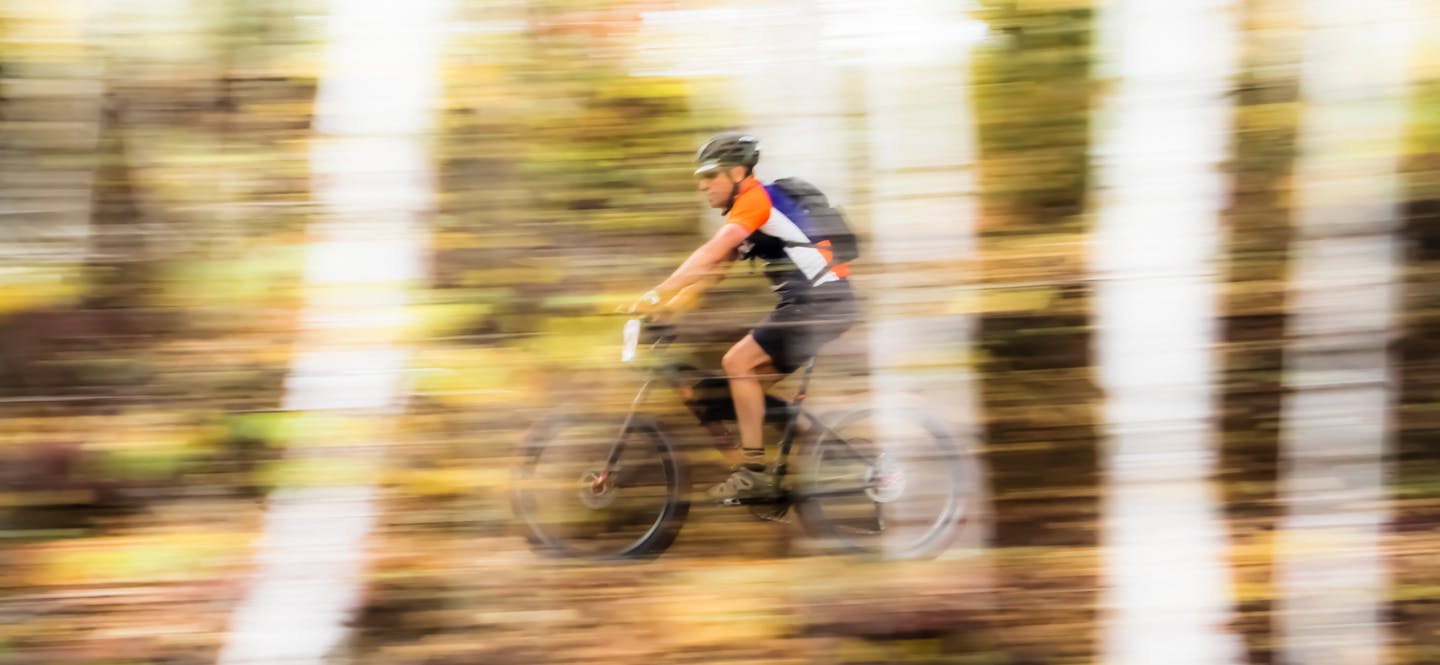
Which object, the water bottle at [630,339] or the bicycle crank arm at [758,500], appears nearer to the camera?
the water bottle at [630,339]

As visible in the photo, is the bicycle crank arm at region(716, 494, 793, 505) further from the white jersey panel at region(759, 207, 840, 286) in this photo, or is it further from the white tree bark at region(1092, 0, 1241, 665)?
the white tree bark at region(1092, 0, 1241, 665)

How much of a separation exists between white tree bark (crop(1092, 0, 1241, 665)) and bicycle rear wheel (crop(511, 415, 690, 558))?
1707 mm

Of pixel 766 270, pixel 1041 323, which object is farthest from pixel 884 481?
pixel 766 270

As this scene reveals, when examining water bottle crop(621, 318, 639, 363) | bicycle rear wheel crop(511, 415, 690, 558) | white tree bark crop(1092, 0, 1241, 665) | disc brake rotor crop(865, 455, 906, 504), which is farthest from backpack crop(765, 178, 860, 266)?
bicycle rear wheel crop(511, 415, 690, 558)

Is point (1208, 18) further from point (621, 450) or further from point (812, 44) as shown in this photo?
point (621, 450)

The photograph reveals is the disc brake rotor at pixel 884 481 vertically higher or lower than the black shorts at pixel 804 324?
lower

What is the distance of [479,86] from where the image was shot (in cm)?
301

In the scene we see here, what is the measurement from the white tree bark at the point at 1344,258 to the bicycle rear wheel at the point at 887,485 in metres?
1.09

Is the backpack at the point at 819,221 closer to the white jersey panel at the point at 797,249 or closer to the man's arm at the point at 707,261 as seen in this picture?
the white jersey panel at the point at 797,249

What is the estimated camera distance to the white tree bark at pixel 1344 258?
2.46 m

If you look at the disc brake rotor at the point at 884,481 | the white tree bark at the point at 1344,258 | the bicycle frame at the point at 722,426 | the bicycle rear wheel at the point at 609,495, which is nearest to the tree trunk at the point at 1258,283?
the white tree bark at the point at 1344,258

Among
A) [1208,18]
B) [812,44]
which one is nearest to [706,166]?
[812,44]

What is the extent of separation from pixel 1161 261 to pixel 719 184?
1465 mm

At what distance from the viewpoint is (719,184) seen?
3.42 m
